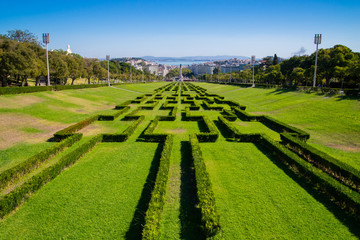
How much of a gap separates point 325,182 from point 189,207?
174 inches

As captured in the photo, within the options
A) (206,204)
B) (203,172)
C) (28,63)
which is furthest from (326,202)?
(28,63)

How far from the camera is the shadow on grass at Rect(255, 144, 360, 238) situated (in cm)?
563

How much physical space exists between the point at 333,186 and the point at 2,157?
13.3 meters

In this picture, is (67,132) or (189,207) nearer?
(189,207)

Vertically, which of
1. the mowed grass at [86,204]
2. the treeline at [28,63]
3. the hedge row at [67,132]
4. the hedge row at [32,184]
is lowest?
the mowed grass at [86,204]

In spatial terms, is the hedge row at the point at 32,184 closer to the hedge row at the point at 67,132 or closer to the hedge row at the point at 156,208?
the hedge row at the point at 67,132

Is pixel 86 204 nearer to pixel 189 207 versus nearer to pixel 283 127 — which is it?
pixel 189 207

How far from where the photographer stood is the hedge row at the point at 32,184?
5906 mm

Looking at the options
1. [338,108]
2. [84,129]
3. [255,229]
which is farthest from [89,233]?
[338,108]

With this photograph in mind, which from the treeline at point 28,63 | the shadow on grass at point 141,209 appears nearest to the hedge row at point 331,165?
the shadow on grass at point 141,209

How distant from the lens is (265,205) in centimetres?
637

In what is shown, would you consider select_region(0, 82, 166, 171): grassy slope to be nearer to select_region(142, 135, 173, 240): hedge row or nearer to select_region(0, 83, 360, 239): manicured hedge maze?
select_region(0, 83, 360, 239): manicured hedge maze

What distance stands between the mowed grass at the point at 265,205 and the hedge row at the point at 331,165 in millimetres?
1697

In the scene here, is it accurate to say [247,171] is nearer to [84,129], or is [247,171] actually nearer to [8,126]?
[84,129]
